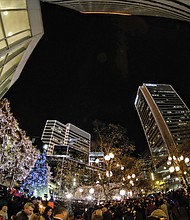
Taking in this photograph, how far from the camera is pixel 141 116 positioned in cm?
11750

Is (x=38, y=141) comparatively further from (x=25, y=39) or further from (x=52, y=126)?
(x=52, y=126)

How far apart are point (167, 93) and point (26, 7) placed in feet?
388

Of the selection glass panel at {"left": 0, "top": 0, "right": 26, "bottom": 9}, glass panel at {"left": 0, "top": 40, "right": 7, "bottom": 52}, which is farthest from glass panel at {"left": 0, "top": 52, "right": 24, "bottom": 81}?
glass panel at {"left": 0, "top": 0, "right": 26, "bottom": 9}

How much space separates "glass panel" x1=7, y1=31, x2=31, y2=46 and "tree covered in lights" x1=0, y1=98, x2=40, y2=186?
29.8 ft

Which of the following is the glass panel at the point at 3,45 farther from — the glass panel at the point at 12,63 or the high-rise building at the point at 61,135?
the high-rise building at the point at 61,135

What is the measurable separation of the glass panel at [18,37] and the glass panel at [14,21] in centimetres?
25

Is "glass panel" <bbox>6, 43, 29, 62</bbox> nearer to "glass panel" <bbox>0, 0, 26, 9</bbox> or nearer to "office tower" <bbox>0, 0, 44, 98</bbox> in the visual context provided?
"office tower" <bbox>0, 0, 44, 98</bbox>

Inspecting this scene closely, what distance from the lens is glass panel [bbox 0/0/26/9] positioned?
8328mm

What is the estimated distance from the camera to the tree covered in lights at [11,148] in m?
18.4

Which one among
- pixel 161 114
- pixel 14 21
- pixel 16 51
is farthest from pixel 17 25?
pixel 161 114

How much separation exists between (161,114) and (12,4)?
93721 mm

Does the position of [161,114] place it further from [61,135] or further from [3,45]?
[3,45]

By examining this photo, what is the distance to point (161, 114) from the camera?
314 feet

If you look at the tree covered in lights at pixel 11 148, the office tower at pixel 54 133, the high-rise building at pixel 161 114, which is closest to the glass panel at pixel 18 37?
the tree covered in lights at pixel 11 148
